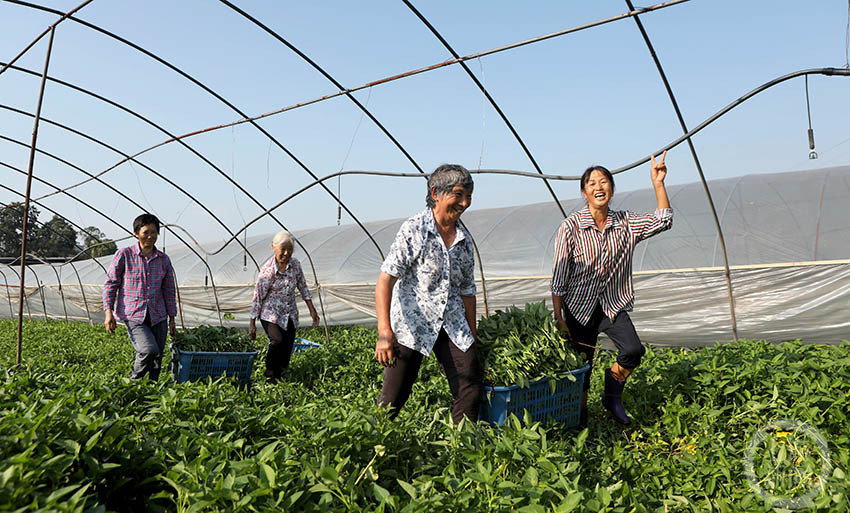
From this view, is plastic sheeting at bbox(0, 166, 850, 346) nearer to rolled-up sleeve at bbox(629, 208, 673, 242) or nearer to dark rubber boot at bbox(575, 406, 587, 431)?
rolled-up sleeve at bbox(629, 208, 673, 242)

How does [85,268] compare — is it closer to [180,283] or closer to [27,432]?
[180,283]

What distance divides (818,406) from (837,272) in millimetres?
3749

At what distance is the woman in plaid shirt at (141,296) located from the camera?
459cm

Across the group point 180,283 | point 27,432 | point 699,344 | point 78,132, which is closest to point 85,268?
point 180,283

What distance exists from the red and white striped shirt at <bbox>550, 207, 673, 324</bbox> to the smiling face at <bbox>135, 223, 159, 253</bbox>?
10.9ft

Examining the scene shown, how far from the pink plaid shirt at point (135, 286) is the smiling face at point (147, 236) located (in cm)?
7

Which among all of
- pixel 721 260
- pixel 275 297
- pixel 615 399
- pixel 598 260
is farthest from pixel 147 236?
pixel 721 260

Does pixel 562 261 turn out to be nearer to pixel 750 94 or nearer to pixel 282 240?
pixel 750 94

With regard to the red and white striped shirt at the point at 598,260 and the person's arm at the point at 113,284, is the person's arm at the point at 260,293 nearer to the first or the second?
the person's arm at the point at 113,284

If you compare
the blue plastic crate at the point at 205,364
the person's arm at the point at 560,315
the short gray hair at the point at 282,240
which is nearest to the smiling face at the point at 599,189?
the person's arm at the point at 560,315

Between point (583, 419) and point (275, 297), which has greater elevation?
point (275, 297)

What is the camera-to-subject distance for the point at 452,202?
294 cm

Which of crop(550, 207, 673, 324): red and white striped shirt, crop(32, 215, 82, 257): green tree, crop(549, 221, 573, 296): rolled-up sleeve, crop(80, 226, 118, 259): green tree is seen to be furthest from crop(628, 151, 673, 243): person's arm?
crop(32, 215, 82, 257): green tree

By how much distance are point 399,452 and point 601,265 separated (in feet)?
6.33
